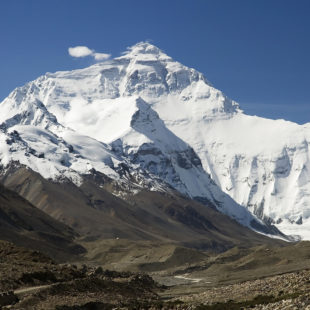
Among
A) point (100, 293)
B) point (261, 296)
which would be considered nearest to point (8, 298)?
point (100, 293)

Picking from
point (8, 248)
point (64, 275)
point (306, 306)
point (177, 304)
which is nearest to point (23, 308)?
point (177, 304)

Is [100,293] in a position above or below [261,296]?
below

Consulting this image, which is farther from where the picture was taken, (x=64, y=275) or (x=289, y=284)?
(x=64, y=275)

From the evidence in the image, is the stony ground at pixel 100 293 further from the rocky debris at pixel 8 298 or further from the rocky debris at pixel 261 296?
the rocky debris at pixel 8 298

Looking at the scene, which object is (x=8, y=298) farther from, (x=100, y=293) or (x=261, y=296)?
(x=261, y=296)

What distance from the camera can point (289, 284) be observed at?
88.2m

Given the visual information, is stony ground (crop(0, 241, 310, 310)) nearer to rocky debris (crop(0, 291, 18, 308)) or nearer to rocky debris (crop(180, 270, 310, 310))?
rocky debris (crop(180, 270, 310, 310))

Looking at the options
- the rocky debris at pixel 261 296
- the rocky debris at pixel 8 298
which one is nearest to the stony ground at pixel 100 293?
the rocky debris at pixel 261 296

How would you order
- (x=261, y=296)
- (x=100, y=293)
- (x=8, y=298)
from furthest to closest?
(x=100, y=293) → (x=8, y=298) → (x=261, y=296)

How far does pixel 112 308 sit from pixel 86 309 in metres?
2.84

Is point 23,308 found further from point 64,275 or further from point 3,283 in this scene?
point 64,275

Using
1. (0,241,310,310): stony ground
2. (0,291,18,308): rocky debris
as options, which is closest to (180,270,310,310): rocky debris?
(0,241,310,310): stony ground

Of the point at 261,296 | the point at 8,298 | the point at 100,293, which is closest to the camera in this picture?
the point at 261,296

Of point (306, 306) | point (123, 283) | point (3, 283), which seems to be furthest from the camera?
point (123, 283)
